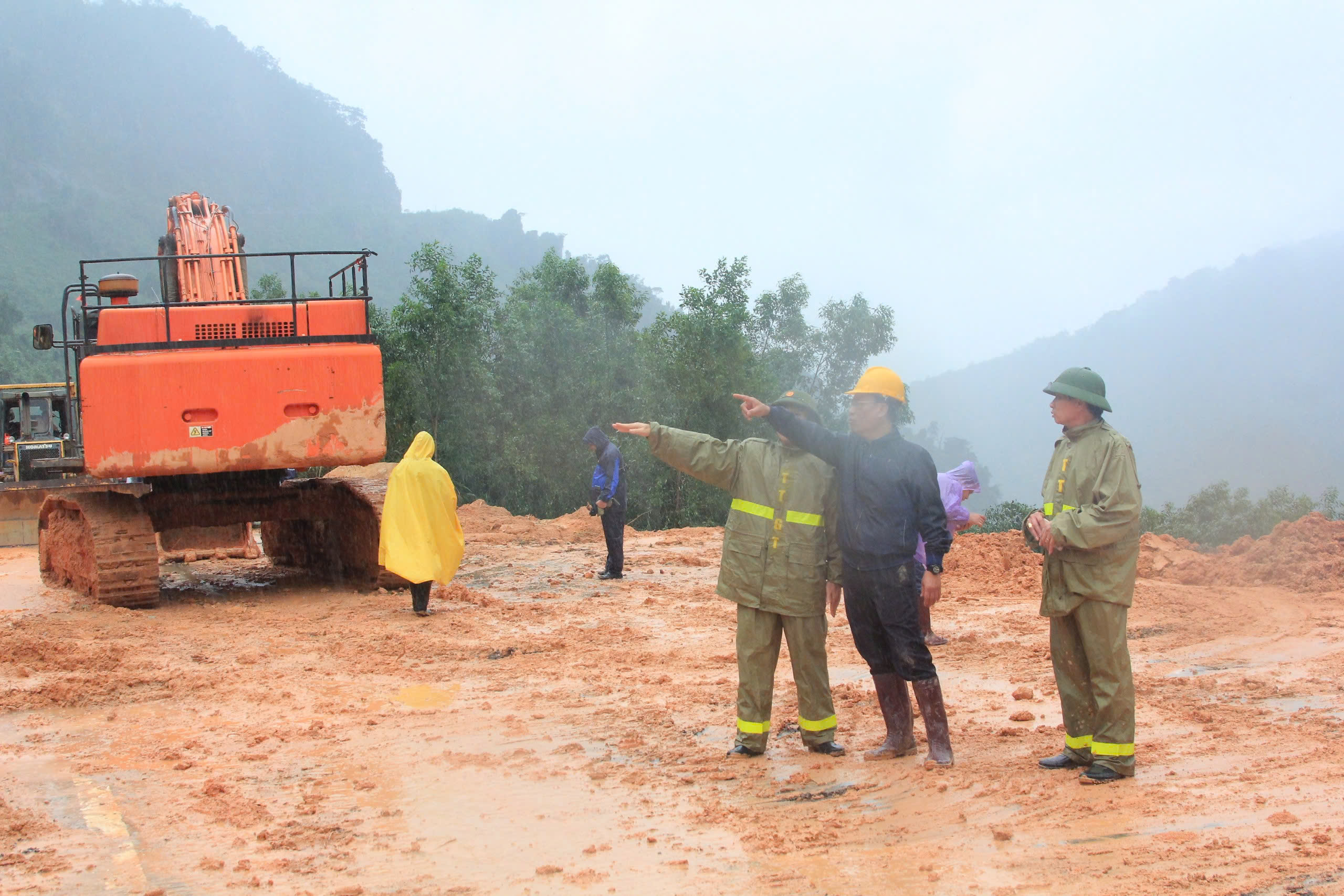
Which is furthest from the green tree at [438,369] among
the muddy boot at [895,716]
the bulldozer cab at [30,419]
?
the muddy boot at [895,716]

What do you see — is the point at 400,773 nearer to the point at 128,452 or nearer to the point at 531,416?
the point at 128,452

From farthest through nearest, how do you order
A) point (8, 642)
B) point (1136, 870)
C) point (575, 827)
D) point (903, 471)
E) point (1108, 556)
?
point (8, 642) → point (903, 471) → point (1108, 556) → point (575, 827) → point (1136, 870)

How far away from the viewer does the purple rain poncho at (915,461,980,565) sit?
7.67 metres

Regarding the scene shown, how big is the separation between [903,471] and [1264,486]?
4328 centimetres

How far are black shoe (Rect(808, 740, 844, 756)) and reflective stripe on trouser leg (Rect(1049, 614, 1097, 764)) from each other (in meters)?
1.06

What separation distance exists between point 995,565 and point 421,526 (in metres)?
6.34

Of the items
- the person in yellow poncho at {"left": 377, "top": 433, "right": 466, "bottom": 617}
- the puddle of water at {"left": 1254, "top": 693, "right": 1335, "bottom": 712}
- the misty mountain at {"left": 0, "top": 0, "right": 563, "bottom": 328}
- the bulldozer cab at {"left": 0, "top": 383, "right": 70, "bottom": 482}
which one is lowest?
the puddle of water at {"left": 1254, "top": 693, "right": 1335, "bottom": 712}

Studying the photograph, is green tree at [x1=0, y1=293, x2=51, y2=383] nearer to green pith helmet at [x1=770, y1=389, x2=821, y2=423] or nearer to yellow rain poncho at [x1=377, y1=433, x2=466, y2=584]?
yellow rain poncho at [x1=377, y1=433, x2=466, y2=584]

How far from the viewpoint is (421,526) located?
369 inches

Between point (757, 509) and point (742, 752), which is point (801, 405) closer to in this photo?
point (757, 509)

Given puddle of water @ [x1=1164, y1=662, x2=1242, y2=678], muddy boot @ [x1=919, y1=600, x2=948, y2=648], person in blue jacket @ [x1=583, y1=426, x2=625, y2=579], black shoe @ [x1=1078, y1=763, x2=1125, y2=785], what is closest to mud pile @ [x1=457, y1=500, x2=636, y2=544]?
person in blue jacket @ [x1=583, y1=426, x2=625, y2=579]

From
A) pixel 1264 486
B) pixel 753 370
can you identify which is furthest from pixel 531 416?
pixel 1264 486

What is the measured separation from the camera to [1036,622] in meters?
9.00

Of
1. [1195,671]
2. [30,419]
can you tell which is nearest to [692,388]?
[30,419]
